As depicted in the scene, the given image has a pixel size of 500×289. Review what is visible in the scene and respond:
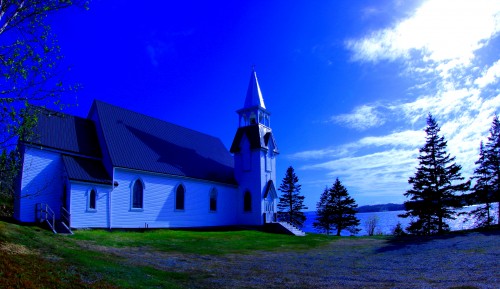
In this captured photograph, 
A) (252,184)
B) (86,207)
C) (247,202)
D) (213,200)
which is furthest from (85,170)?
(247,202)

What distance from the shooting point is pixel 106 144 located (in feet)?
93.6

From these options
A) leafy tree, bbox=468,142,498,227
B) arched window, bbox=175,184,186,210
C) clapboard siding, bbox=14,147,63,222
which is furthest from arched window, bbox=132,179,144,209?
leafy tree, bbox=468,142,498,227

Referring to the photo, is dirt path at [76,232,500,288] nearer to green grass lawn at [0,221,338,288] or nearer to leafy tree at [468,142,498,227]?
green grass lawn at [0,221,338,288]

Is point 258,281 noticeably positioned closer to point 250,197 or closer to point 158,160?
point 158,160

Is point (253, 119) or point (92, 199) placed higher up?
point (253, 119)

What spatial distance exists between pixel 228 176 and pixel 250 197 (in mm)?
3438

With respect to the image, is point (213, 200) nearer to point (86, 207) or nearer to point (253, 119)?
point (253, 119)

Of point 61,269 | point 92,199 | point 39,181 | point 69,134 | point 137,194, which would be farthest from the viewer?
point 137,194

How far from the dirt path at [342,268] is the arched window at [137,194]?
1077cm

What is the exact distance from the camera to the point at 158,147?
34625 mm

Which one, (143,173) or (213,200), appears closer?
(143,173)

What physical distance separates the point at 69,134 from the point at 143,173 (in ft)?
20.4

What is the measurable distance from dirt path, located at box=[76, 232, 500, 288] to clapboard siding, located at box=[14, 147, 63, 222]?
7.78 metres

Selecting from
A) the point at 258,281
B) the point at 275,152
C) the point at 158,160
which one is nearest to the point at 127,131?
the point at 158,160
